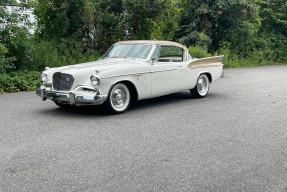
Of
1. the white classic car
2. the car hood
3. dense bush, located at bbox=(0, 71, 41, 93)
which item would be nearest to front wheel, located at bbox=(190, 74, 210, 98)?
the white classic car

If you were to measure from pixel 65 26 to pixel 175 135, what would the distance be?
9763 mm

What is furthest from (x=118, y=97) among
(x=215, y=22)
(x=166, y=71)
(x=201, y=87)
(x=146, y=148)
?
(x=215, y=22)

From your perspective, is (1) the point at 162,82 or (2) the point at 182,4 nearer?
(1) the point at 162,82

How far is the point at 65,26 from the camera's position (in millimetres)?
14203

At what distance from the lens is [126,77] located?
7.38 metres

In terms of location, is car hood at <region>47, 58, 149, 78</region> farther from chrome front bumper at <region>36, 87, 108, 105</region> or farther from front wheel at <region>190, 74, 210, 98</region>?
front wheel at <region>190, 74, 210, 98</region>

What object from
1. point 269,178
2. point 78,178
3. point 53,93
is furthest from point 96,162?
point 53,93

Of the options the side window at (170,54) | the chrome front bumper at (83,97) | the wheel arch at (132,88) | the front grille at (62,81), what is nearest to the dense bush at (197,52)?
the side window at (170,54)

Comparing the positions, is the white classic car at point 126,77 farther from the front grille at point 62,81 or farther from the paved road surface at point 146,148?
the paved road surface at point 146,148

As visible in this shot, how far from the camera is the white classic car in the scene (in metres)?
7.00

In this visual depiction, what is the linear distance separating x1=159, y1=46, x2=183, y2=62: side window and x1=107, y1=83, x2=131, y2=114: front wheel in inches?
53.1

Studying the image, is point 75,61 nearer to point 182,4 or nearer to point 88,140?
point 88,140

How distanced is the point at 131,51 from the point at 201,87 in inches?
93.4

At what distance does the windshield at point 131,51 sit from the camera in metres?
8.26
